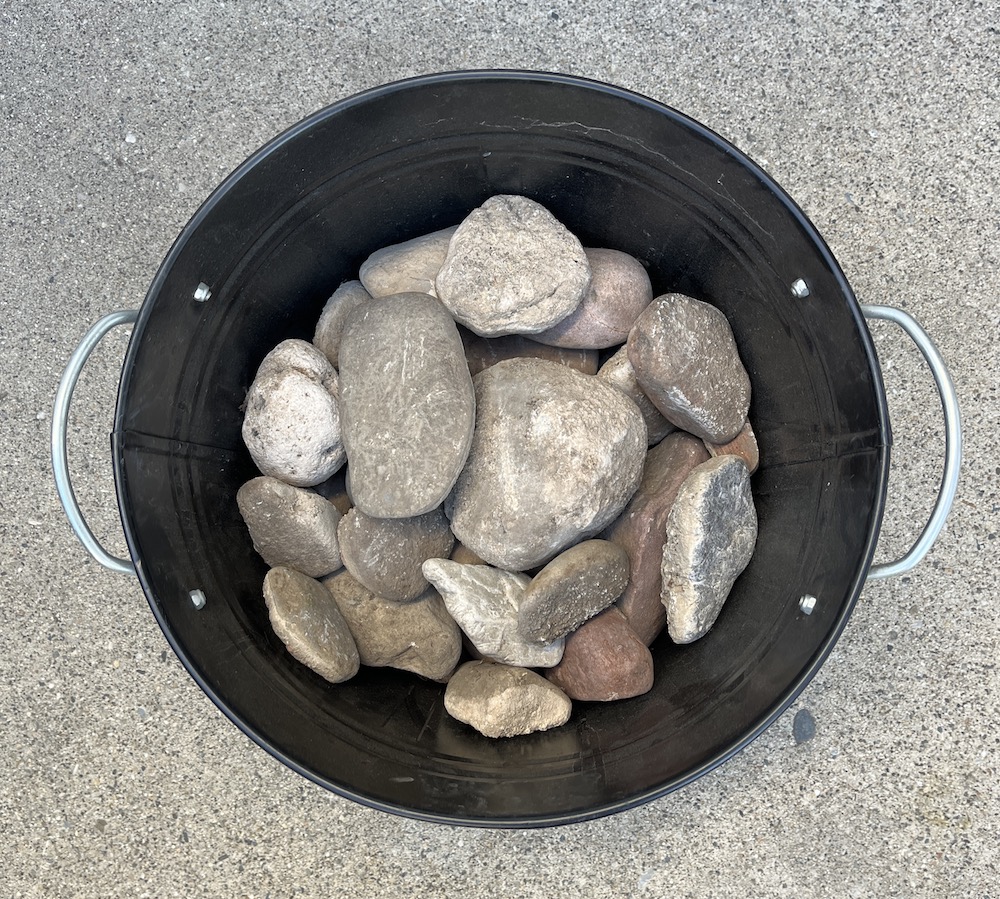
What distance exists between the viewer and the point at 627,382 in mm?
1103

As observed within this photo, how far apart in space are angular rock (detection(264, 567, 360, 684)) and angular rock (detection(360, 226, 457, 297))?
16.2 inches

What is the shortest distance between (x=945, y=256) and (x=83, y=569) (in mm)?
1460

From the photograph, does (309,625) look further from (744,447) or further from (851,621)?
(851,621)

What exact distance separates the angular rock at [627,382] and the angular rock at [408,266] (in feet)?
0.87

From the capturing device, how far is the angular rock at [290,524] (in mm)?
1040

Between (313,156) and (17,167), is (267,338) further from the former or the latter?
(17,167)

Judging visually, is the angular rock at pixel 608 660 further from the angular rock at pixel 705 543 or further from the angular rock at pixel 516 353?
the angular rock at pixel 516 353

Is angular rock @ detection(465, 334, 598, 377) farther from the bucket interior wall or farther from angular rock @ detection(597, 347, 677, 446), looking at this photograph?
the bucket interior wall

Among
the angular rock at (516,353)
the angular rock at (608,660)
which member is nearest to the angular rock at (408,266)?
the angular rock at (516,353)

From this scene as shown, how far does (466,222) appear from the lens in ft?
3.47

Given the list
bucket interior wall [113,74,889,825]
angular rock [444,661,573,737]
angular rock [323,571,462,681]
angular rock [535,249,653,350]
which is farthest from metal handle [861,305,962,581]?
angular rock [323,571,462,681]

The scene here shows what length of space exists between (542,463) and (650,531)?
0.18m

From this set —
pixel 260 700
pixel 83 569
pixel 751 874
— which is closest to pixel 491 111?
pixel 260 700

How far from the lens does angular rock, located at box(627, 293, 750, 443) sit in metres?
1.01
